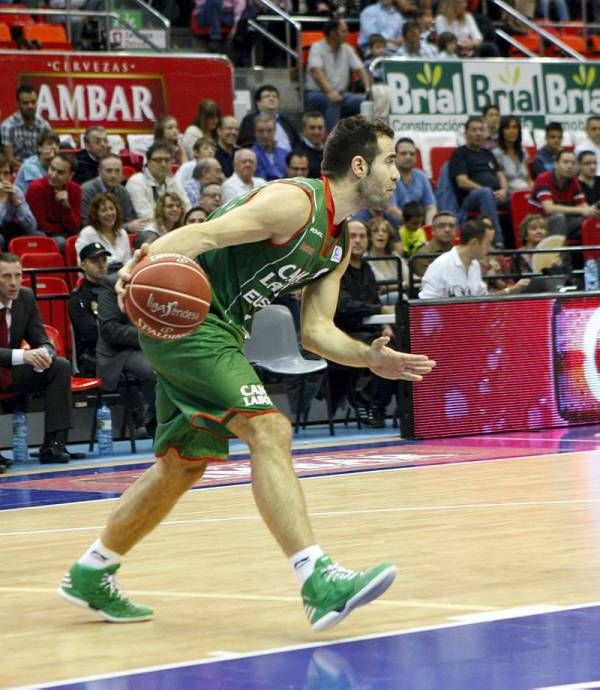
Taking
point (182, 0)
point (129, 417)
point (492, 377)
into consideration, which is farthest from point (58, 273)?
point (182, 0)

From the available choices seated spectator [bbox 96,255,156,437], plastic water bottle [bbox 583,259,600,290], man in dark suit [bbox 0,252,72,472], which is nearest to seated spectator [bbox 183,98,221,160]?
seated spectator [bbox 96,255,156,437]

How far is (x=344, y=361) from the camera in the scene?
5629 millimetres

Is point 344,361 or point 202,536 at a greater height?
point 344,361

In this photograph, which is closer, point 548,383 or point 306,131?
point 548,383

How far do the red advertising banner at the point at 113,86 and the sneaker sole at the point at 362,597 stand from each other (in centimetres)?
1184

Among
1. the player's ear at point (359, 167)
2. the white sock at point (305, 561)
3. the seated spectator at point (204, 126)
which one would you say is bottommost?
the white sock at point (305, 561)

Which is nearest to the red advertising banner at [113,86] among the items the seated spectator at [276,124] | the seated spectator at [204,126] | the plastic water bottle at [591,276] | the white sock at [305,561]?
the seated spectator at [276,124]

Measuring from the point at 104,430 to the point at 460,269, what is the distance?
3.37m

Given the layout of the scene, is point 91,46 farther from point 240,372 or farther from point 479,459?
point 240,372

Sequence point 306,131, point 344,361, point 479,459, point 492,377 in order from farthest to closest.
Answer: point 306,131 → point 492,377 → point 479,459 → point 344,361

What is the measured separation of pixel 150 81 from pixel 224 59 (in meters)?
1.07

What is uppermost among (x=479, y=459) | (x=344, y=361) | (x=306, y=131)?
(x=306, y=131)

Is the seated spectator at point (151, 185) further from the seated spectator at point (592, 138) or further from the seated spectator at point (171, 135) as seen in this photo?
the seated spectator at point (592, 138)

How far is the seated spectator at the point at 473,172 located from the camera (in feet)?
54.5
